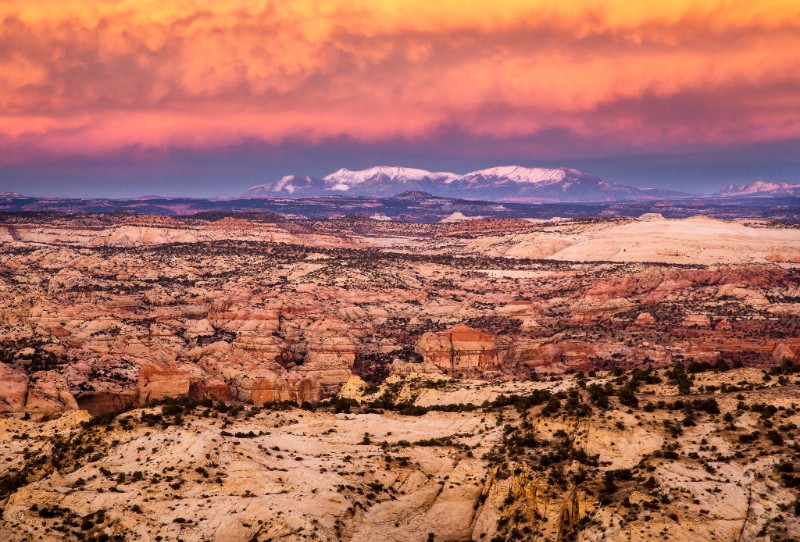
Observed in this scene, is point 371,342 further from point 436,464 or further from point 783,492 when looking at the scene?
point 783,492

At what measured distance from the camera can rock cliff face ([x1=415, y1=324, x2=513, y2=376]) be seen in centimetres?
8225

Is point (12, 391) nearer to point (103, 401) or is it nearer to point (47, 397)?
point (47, 397)

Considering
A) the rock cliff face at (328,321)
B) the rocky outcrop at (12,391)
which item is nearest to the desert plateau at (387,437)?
the rocky outcrop at (12,391)

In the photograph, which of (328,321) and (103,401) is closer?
(103,401)

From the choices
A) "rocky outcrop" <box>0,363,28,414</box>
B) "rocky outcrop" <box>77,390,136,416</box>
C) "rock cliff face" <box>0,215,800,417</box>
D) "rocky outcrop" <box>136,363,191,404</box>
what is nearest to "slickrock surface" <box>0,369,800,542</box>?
"rocky outcrop" <box>0,363,28,414</box>

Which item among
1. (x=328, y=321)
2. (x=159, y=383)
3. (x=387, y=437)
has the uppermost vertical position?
(x=387, y=437)

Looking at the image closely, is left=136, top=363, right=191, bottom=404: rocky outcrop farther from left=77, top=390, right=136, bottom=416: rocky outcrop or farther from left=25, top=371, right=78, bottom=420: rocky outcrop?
left=25, top=371, right=78, bottom=420: rocky outcrop

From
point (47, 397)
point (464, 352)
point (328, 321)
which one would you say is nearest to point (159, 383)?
point (47, 397)

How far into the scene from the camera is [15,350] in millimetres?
72500

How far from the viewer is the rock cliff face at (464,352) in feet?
270

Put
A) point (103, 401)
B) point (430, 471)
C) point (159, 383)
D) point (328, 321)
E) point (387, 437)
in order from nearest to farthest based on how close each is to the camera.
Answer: point (430, 471), point (387, 437), point (103, 401), point (159, 383), point (328, 321)

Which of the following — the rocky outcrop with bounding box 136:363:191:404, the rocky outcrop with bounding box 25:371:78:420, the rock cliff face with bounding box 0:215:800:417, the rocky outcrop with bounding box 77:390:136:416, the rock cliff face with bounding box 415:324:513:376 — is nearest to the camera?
the rocky outcrop with bounding box 25:371:78:420

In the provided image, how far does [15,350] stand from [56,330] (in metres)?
11.2

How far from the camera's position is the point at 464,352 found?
84375 millimetres
